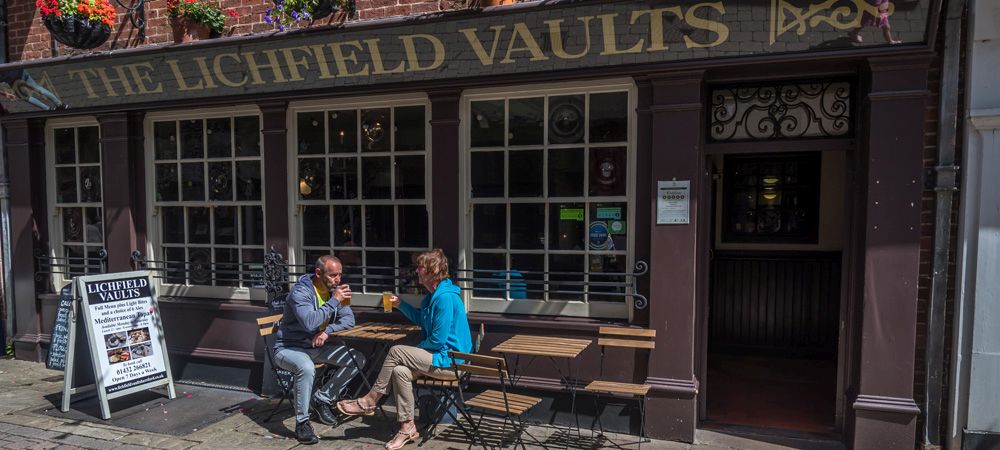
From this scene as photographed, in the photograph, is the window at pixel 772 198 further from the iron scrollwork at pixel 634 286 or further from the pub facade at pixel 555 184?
the iron scrollwork at pixel 634 286

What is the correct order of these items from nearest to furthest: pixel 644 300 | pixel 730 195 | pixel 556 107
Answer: pixel 644 300 → pixel 556 107 → pixel 730 195

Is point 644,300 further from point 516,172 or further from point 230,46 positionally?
point 230,46

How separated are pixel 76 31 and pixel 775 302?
27.1 ft

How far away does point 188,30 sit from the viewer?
5.95 m

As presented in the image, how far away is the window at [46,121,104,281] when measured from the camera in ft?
22.9

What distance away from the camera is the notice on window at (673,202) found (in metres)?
4.77

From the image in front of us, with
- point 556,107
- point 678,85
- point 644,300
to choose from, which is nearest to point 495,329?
point 644,300

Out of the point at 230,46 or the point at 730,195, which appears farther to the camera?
the point at 730,195

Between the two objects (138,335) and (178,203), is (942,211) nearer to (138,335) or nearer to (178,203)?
(138,335)

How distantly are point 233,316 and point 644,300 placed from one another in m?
4.14

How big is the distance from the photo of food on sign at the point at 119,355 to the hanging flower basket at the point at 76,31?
10.5 feet

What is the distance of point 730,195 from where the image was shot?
7387mm

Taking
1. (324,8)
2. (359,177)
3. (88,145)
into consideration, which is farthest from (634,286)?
(88,145)

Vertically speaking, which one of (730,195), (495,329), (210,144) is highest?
(210,144)
